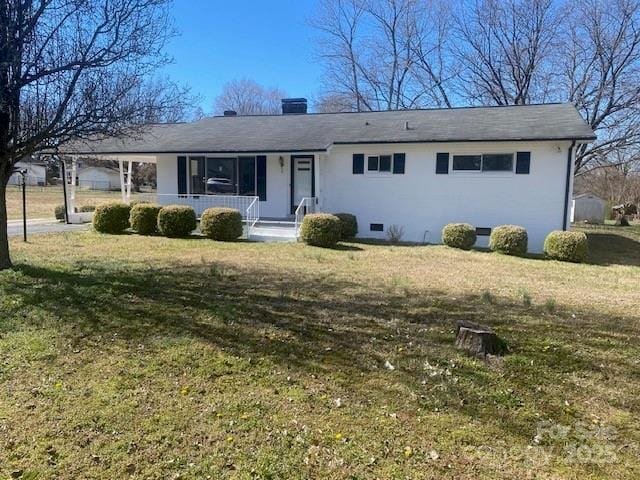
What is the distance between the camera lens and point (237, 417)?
320cm

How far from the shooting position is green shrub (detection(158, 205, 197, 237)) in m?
12.9

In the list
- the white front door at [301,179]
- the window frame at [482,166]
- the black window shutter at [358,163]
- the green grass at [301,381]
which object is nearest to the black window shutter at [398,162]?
the black window shutter at [358,163]

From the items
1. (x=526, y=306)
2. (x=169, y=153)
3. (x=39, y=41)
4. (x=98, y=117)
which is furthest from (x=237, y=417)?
(x=169, y=153)

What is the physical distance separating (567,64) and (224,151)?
19.1 m

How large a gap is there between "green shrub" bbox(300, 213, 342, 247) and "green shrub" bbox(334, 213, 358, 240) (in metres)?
1.31

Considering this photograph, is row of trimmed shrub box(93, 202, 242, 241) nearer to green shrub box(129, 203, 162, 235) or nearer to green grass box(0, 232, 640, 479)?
green shrub box(129, 203, 162, 235)

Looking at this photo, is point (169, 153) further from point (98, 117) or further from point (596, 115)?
point (596, 115)

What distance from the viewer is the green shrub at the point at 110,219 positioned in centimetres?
1359

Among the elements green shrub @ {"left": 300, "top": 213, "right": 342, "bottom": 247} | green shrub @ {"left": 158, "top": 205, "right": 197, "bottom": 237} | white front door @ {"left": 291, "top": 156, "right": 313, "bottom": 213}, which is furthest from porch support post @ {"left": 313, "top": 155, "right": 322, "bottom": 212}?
green shrub @ {"left": 158, "top": 205, "right": 197, "bottom": 237}

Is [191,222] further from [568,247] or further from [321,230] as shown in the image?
[568,247]

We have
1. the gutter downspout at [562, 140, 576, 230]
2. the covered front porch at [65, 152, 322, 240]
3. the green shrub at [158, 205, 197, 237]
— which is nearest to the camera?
the gutter downspout at [562, 140, 576, 230]

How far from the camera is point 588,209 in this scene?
2291cm

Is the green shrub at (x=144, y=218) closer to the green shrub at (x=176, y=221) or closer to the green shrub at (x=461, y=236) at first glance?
the green shrub at (x=176, y=221)

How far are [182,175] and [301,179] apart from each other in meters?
4.23
